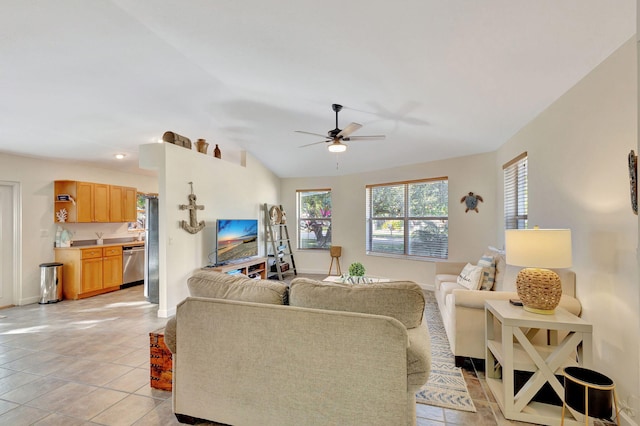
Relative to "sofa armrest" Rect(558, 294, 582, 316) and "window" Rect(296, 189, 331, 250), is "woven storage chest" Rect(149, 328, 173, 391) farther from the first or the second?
"window" Rect(296, 189, 331, 250)

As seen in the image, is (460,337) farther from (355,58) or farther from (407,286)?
(355,58)

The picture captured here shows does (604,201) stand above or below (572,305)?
above

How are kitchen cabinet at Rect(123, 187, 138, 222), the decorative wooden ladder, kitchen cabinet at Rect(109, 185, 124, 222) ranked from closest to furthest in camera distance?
kitchen cabinet at Rect(109, 185, 124, 222)
kitchen cabinet at Rect(123, 187, 138, 222)
the decorative wooden ladder

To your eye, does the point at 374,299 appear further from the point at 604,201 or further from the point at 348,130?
the point at 348,130

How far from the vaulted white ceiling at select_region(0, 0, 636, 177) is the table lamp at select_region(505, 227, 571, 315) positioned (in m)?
1.23

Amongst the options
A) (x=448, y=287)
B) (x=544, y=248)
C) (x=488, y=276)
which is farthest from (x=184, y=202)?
(x=544, y=248)

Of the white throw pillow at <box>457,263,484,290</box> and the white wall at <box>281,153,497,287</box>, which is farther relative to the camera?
the white wall at <box>281,153,497,287</box>

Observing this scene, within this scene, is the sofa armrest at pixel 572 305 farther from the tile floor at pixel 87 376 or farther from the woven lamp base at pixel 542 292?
the tile floor at pixel 87 376

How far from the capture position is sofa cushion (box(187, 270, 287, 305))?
1.87 metres

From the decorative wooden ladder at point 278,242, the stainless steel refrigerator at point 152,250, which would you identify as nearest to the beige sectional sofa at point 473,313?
the decorative wooden ladder at point 278,242

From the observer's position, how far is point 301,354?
1.65m

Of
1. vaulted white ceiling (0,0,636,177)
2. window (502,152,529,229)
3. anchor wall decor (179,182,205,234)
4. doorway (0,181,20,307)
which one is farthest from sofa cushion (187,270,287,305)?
doorway (0,181,20,307)

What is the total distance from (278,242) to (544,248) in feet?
17.9

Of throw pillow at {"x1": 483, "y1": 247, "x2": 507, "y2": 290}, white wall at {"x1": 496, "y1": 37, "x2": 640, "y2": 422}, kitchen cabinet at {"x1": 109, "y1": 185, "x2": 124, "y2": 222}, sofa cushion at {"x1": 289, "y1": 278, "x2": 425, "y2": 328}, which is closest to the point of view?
sofa cushion at {"x1": 289, "y1": 278, "x2": 425, "y2": 328}
